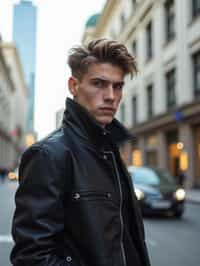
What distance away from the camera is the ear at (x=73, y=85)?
1.86 metres

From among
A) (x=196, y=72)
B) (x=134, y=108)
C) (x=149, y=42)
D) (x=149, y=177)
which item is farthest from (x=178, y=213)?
(x=134, y=108)

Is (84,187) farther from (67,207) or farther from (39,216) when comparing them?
(39,216)

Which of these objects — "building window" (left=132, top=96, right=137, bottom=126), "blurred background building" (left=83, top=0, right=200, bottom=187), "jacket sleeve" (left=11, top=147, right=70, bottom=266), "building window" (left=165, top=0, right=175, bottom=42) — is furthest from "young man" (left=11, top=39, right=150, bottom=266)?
"building window" (left=132, top=96, right=137, bottom=126)

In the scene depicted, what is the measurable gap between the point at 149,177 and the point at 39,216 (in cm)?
1130

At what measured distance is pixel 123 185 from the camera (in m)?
1.85

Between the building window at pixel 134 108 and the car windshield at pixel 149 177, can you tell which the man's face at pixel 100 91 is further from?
the building window at pixel 134 108

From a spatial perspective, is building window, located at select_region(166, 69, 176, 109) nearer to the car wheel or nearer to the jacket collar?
the car wheel

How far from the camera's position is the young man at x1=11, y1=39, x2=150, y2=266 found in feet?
5.04

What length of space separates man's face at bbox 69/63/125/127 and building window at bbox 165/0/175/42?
1022 inches

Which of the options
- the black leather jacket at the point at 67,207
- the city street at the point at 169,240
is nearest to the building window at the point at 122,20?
the city street at the point at 169,240

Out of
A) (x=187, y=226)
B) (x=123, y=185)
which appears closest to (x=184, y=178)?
(x=187, y=226)

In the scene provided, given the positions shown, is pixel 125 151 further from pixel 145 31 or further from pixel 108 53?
pixel 108 53

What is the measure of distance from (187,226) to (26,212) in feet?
28.9

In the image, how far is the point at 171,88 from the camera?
26734mm
